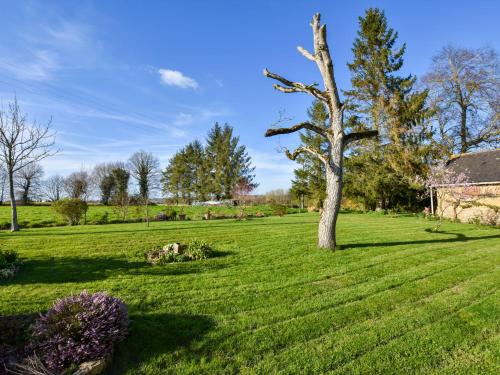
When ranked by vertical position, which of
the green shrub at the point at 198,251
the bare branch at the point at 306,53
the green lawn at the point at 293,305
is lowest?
the green lawn at the point at 293,305

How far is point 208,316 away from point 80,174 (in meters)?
56.7

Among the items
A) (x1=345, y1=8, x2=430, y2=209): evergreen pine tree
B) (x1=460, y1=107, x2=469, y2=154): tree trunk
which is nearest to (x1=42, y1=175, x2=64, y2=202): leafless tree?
(x1=345, y1=8, x2=430, y2=209): evergreen pine tree

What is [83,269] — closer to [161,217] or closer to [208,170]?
[161,217]

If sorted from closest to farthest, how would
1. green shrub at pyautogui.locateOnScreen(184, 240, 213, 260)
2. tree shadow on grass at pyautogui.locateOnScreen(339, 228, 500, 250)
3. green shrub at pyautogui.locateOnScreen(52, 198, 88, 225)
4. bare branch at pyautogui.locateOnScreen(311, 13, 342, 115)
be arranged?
green shrub at pyautogui.locateOnScreen(184, 240, 213, 260) → bare branch at pyautogui.locateOnScreen(311, 13, 342, 115) → tree shadow on grass at pyautogui.locateOnScreen(339, 228, 500, 250) → green shrub at pyautogui.locateOnScreen(52, 198, 88, 225)

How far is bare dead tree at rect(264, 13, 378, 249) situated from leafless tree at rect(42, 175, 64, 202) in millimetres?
54553

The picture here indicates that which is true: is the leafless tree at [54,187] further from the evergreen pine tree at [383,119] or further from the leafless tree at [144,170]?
the evergreen pine tree at [383,119]

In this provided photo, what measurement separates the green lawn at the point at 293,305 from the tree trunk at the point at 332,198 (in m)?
0.54

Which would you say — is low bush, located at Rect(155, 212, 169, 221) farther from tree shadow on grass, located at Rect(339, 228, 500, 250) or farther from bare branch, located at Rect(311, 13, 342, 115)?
bare branch, located at Rect(311, 13, 342, 115)

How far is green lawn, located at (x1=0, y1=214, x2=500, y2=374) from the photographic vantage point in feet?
10.9

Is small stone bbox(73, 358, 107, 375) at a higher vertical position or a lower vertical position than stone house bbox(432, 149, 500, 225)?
lower

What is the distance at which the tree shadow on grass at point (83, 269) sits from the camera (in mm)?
6207

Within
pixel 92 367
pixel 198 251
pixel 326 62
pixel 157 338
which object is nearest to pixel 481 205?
pixel 326 62

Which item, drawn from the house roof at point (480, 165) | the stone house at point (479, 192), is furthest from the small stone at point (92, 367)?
the house roof at point (480, 165)

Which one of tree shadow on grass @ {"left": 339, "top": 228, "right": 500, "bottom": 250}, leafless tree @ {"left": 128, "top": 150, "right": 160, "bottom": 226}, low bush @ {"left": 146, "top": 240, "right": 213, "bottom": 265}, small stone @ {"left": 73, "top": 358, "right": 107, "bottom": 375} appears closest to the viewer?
small stone @ {"left": 73, "top": 358, "right": 107, "bottom": 375}
